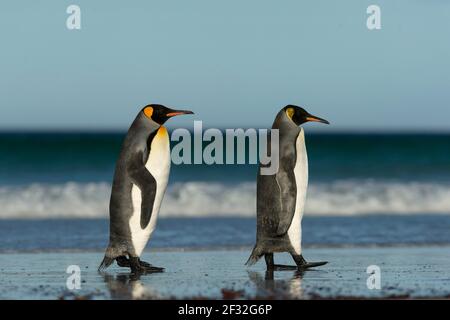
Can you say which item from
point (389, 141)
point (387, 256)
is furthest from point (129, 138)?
point (389, 141)

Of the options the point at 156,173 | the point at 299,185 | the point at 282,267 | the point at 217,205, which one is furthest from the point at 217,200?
the point at 156,173

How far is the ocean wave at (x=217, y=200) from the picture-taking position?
19.0 metres

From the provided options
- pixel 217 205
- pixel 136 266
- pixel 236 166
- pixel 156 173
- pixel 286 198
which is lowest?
pixel 217 205

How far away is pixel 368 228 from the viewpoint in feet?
51.5

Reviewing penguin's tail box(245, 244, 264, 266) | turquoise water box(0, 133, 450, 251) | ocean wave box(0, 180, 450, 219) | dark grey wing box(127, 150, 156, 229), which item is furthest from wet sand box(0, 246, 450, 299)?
ocean wave box(0, 180, 450, 219)

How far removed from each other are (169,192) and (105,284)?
11937 mm

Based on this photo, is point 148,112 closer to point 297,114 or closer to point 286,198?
point 297,114

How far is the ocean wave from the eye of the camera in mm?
19016

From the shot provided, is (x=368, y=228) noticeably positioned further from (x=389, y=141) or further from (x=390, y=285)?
(x=389, y=141)

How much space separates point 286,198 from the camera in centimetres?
969

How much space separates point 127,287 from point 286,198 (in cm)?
188

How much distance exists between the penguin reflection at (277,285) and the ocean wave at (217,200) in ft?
29.0

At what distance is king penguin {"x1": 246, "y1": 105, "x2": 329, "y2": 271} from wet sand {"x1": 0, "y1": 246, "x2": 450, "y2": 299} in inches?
11.5
